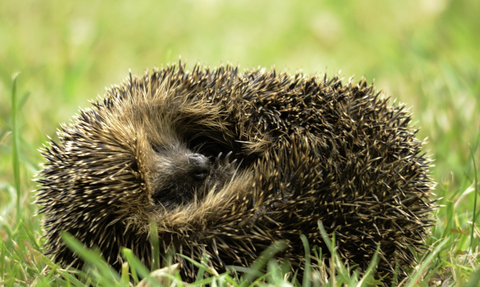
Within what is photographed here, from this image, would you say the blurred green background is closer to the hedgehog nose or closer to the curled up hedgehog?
the curled up hedgehog

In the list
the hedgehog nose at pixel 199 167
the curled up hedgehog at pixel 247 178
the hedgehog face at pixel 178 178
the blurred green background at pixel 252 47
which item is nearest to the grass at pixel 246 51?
the blurred green background at pixel 252 47

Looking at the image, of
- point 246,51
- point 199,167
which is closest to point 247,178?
point 199,167

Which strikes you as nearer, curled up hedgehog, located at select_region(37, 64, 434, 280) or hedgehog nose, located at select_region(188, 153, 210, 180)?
curled up hedgehog, located at select_region(37, 64, 434, 280)

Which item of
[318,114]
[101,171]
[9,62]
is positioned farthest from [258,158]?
[9,62]

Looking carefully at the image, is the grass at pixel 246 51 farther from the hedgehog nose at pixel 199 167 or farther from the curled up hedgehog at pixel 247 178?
the hedgehog nose at pixel 199 167

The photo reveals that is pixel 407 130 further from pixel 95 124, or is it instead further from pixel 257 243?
pixel 95 124

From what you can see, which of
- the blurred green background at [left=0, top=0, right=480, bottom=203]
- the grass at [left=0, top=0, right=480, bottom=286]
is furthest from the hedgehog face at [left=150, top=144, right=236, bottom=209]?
the blurred green background at [left=0, top=0, right=480, bottom=203]

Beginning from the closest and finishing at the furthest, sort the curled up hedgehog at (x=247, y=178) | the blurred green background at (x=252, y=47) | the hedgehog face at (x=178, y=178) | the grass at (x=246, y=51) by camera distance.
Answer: the curled up hedgehog at (x=247, y=178) < the hedgehog face at (x=178, y=178) < the grass at (x=246, y=51) < the blurred green background at (x=252, y=47)
